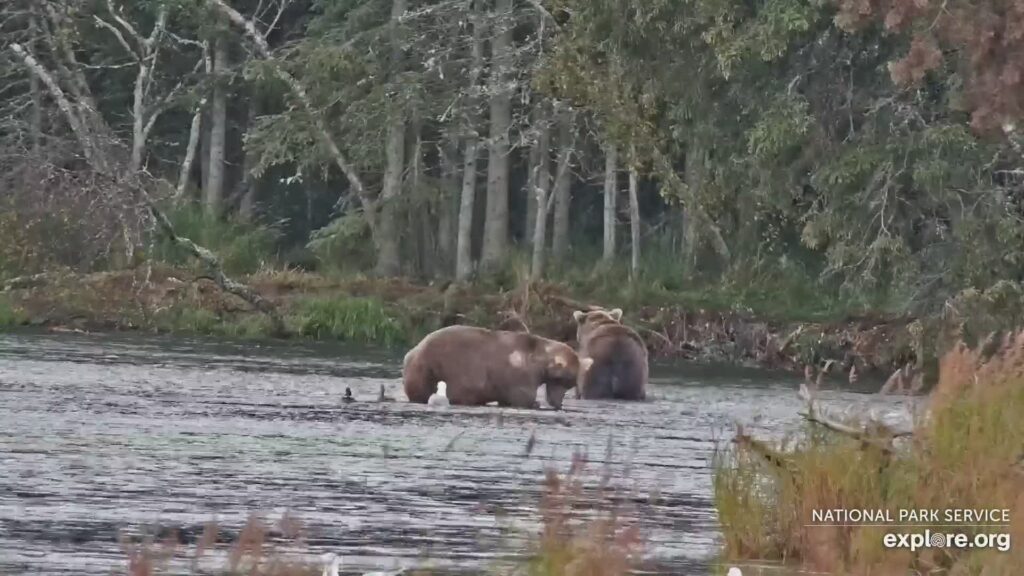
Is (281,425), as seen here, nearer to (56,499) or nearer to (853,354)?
(56,499)

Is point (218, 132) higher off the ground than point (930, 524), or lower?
higher

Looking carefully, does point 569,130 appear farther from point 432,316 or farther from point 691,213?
point 432,316

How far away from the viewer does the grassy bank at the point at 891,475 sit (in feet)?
30.5

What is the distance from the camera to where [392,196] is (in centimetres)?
3922

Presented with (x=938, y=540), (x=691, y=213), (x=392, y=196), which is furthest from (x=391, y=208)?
(x=938, y=540)

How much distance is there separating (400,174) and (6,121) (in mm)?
7700

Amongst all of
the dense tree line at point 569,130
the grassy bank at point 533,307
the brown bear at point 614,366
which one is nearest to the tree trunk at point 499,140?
the dense tree line at point 569,130

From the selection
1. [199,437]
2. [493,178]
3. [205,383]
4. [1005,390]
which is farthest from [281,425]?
[493,178]

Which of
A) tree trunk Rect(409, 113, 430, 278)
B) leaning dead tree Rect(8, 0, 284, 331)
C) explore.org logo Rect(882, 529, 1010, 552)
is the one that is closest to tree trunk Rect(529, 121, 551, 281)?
tree trunk Rect(409, 113, 430, 278)

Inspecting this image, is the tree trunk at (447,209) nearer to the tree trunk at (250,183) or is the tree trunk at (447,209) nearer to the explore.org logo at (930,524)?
the tree trunk at (250,183)

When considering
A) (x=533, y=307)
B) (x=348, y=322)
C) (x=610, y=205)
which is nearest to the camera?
(x=533, y=307)

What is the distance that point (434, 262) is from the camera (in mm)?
41156

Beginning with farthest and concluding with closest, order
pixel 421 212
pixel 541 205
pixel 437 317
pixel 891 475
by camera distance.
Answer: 1. pixel 421 212
2. pixel 541 205
3. pixel 437 317
4. pixel 891 475

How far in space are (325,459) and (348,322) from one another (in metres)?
18.4
